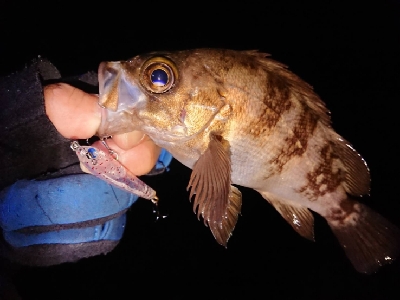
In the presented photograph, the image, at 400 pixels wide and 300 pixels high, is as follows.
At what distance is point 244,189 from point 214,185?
301cm

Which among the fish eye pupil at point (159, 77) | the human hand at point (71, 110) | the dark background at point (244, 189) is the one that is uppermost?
the fish eye pupil at point (159, 77)

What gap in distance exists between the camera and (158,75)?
1.16m

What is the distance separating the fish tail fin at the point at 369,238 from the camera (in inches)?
62.2

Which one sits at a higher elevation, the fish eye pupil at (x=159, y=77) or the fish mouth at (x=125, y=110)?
the fish eye pupil at (x=159, y=77)

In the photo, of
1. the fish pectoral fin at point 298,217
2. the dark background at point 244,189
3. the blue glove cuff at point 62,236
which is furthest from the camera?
the dark background at point 244,189

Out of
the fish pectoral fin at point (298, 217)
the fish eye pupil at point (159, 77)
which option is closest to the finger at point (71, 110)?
the fish eye pupil at point (159, 77)

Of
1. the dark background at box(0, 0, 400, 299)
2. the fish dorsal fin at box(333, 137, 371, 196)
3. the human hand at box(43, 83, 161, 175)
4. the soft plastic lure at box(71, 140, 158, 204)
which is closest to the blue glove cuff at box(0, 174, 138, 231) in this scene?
the soft plastic lure at box(71, 140, 158, 204)

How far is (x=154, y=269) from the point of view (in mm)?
3910

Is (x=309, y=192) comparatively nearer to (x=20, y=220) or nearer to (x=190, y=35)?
(x=20, y=220)

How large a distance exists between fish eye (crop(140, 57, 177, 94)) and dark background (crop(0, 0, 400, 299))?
2954 millimetres

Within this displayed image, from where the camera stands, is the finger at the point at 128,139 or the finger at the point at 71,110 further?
the finger at the point at 128,139

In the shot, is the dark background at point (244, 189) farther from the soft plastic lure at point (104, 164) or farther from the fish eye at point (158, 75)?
the fish eye at point (158, 75)

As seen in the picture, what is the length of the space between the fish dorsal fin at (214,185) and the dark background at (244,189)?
2757 millimetres

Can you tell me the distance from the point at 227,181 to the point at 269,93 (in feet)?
1.28
